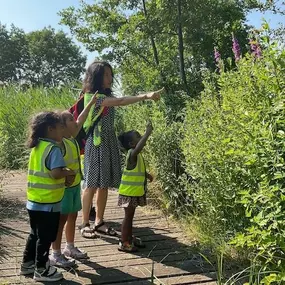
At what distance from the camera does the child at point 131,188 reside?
432 centimetres

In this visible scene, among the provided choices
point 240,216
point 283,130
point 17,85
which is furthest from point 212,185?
point 17,85

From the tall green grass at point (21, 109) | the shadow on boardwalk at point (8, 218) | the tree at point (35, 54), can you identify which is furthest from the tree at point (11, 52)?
the shadow on boardwalk at point (8, 218)

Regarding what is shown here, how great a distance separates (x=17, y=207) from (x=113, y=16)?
6180 millimetres

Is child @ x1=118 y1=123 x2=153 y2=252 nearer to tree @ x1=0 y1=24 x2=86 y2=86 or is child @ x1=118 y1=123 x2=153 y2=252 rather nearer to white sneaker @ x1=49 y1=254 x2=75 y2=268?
white sneaker @ x1=49 y1=254 x2=75 y2=268

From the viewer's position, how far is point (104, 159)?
479 cm

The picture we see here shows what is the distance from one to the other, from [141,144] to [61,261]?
117cm

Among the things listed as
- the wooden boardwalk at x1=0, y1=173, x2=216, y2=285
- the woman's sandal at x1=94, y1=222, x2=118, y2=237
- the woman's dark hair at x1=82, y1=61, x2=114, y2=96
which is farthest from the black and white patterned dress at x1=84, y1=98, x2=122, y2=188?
the wooden boardwalk at x1=0, y1=173, x2=216, y2=285

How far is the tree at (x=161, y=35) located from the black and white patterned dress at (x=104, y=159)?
188 inches

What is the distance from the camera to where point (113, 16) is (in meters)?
11.1

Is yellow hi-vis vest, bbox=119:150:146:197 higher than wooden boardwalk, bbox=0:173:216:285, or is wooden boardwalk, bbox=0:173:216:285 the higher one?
yellow hi-vis vest, bbox=119:150:146:197

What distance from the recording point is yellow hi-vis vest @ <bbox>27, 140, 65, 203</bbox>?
11.8 ft

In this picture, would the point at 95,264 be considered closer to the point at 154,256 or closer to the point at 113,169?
the point at 154,256

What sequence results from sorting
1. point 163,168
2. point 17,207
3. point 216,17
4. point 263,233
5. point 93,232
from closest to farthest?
point 263,233, point 93,232, point 163,168, point 17,207, point 216,17

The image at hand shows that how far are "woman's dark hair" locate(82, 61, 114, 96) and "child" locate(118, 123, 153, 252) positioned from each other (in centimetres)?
51
